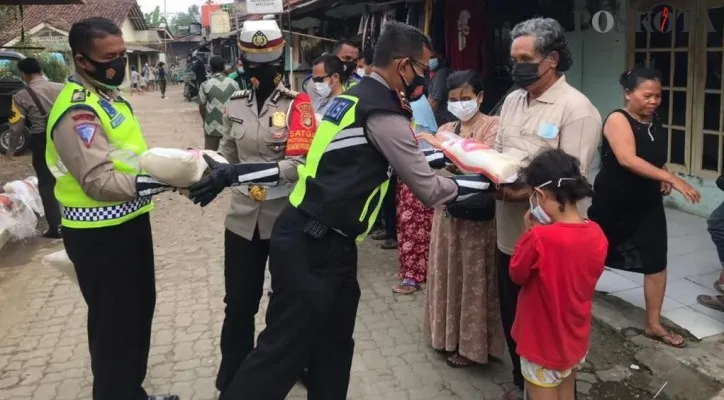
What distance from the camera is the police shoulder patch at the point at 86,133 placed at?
2572 millimetres

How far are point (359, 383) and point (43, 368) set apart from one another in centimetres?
196

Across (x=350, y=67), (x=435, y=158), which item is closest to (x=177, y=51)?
(x=350, y=67)

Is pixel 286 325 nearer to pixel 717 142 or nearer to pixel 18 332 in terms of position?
pixel 18 332

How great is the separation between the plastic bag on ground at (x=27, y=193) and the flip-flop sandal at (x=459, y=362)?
5614 millimetres

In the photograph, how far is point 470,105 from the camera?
357cm

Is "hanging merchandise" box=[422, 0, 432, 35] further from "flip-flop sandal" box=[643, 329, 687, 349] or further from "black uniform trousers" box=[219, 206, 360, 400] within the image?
"black uniform trousers" box=[219, 206, 360, 400]

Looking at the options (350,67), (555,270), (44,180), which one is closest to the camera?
(555,270)

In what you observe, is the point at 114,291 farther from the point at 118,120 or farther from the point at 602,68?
the point at 602,68

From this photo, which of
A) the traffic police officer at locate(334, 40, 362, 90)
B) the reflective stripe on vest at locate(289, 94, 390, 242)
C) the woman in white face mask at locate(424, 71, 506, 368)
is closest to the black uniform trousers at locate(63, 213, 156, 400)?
the reflective stripe on vest at locate(289, 94, 390, 242)

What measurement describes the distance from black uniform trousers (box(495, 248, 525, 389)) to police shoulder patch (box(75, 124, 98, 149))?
1.98 meters

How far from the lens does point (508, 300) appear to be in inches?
122

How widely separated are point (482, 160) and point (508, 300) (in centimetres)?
84

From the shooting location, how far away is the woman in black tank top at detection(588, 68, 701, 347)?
11.5ft

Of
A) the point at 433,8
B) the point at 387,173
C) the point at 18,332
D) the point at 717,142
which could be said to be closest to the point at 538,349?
the point at 387,173
